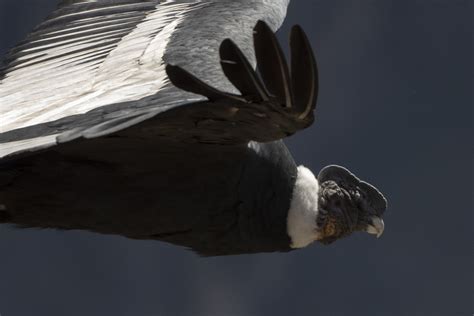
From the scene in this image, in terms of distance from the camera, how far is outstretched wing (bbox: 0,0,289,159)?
6.03 metres

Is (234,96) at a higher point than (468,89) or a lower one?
higher

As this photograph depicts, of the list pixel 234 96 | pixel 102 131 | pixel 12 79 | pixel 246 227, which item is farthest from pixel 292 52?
pixel 12 79

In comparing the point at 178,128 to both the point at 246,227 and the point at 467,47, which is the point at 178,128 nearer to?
the point at 246,227

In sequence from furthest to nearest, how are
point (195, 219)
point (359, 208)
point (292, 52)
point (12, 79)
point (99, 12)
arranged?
point (99, 12)
point (12, 79)
point (359, 208)
point (195, 219)
point (292, 52)

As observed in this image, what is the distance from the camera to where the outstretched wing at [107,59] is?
19.8 feet

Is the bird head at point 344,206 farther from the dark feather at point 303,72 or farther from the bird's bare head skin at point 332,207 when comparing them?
the dark feather at point 303,72

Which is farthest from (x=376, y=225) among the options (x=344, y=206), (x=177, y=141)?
(x=177, y=141)

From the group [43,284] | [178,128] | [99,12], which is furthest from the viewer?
[43,284]

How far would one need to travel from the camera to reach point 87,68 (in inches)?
280

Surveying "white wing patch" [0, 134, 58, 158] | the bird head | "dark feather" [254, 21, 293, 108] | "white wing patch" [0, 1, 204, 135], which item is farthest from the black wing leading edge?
the bird head

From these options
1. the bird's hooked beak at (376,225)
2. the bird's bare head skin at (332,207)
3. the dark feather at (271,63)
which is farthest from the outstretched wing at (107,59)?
the bird's hooked beak at (376,225)

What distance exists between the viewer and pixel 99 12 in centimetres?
775

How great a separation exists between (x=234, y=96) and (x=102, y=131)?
1.28 feet

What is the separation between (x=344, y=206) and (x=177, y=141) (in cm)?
100
